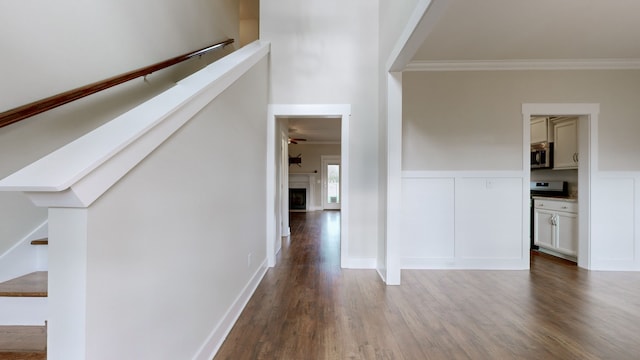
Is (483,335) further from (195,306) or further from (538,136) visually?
(538,136)

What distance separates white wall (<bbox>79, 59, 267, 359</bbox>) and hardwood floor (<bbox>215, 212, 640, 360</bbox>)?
451 mm

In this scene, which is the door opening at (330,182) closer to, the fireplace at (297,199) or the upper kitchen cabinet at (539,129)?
the fireplace at (297,199)

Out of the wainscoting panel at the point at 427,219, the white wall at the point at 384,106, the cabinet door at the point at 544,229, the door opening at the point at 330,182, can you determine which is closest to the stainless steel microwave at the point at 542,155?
the cabinet door at the point at 544,229

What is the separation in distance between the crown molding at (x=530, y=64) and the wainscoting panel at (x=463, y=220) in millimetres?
1348

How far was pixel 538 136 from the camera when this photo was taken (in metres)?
4.67

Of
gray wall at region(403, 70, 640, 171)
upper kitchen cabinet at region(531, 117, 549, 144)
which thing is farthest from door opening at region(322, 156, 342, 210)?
gray wall at region(403, 70, 640, 171)

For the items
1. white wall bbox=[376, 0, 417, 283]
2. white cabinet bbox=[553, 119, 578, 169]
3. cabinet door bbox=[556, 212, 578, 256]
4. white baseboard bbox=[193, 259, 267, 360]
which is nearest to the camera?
white baseboard bbox=[193, 259, 267, 360]

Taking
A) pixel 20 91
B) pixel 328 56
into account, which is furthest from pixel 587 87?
pixel 20 91

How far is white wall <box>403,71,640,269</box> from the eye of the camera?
3.47m

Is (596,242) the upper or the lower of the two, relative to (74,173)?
lower

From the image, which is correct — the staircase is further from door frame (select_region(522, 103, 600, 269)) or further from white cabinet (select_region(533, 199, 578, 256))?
white cabinet (select_region(533, 199, 578, 256))

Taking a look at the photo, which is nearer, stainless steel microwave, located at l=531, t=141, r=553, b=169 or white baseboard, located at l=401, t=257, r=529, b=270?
white baseboard, located at l=401, t=257, r=529, b=270

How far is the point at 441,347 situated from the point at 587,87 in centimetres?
386

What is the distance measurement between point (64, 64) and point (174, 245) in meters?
1.44
